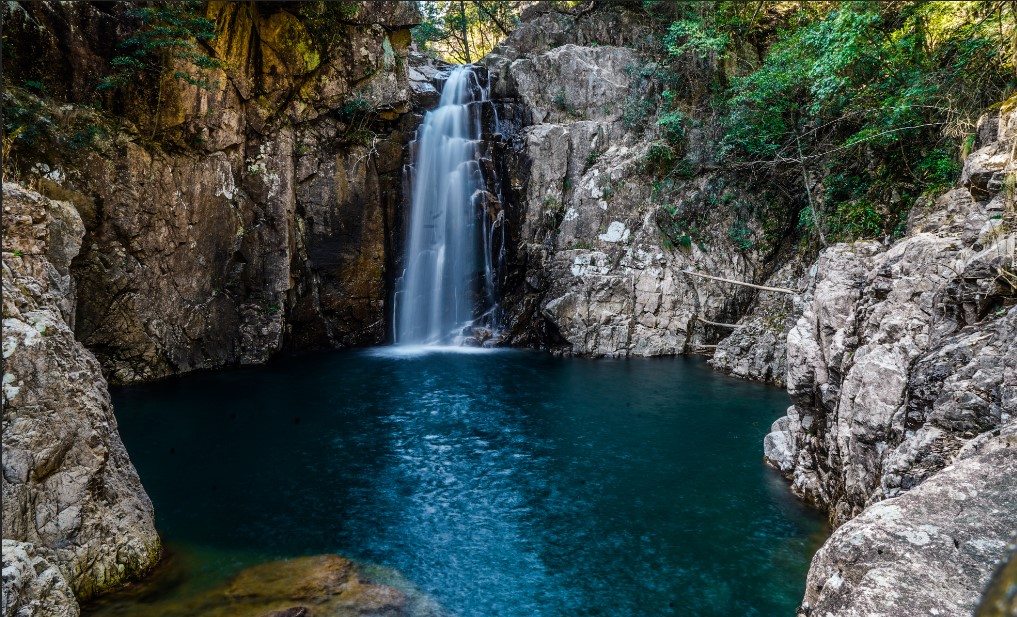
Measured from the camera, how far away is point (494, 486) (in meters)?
8.57

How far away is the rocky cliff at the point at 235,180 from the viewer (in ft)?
39.2

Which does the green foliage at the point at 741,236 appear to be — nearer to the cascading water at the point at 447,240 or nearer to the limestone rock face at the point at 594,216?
the limestone rock face at the point at 594,216

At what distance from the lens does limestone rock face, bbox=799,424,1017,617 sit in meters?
2.47

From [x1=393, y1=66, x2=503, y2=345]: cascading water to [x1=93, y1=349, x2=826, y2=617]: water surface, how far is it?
4674 millimetres

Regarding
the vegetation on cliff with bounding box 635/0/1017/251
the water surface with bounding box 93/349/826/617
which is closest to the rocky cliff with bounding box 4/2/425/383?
the water surface with bounding box 93/349/826/617

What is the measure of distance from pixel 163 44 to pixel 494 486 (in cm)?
1175

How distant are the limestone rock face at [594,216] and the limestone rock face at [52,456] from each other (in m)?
13.1

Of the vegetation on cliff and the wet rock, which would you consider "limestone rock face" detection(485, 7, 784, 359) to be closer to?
the vegetation on cliff

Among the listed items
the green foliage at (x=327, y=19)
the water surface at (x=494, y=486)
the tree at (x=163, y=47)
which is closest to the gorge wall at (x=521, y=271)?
the green foliage at (x=327, y=19)

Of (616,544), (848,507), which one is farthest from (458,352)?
(848,507)

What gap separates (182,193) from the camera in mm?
13680

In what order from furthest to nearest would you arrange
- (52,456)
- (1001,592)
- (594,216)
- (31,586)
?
(594,216) → (52,456) → (31,586) → (1001,592)

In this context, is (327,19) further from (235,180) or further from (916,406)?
(916,406)

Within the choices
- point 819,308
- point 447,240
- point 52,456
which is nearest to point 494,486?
point 819,308
